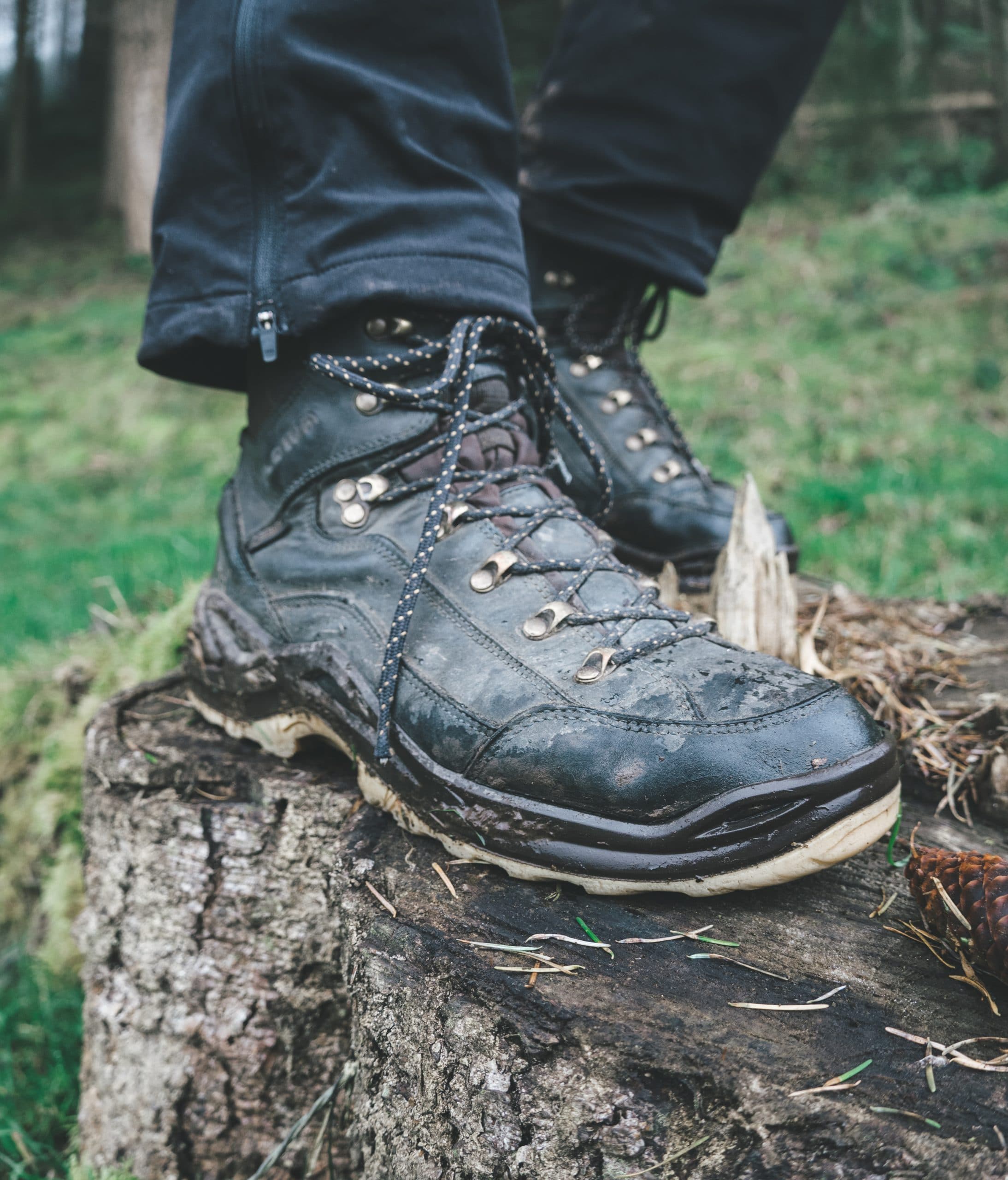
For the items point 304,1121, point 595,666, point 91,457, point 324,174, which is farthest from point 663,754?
point 91,457

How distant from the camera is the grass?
233 cm

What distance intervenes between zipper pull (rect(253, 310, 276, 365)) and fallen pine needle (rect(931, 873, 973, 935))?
111 centimetres

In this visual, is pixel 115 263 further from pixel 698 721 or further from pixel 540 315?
pixel 698 721

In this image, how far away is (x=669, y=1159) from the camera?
3.02 ft

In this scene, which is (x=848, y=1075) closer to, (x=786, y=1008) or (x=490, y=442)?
(x=786, y=1008)

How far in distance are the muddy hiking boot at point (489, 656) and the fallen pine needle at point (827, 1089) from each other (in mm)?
252

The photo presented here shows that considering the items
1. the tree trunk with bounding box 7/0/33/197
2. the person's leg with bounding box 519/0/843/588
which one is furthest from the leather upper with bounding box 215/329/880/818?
the tree trunk with bounding box 7/0/33/197

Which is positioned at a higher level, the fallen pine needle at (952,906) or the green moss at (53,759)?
the fallen pine needle at (952,906)

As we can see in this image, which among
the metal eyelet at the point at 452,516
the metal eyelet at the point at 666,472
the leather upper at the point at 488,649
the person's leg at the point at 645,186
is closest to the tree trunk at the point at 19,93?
the person's leg at the point at 645,186

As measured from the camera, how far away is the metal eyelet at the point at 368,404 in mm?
1396

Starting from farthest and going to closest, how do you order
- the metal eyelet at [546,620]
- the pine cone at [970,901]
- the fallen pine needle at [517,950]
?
the metal eyelet at [546,620], the fallen pine needle at [517,950], the pine cone at [970,901]

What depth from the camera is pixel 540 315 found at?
6.99 feet

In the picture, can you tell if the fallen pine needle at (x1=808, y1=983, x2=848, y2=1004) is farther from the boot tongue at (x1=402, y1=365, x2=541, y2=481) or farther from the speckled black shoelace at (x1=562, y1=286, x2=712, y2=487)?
the speckled black shoelace at (x1=562, y1=286, x2=712, y2=487)

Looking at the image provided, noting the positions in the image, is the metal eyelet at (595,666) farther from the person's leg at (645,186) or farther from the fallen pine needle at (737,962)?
the person's leg at (645,186)
